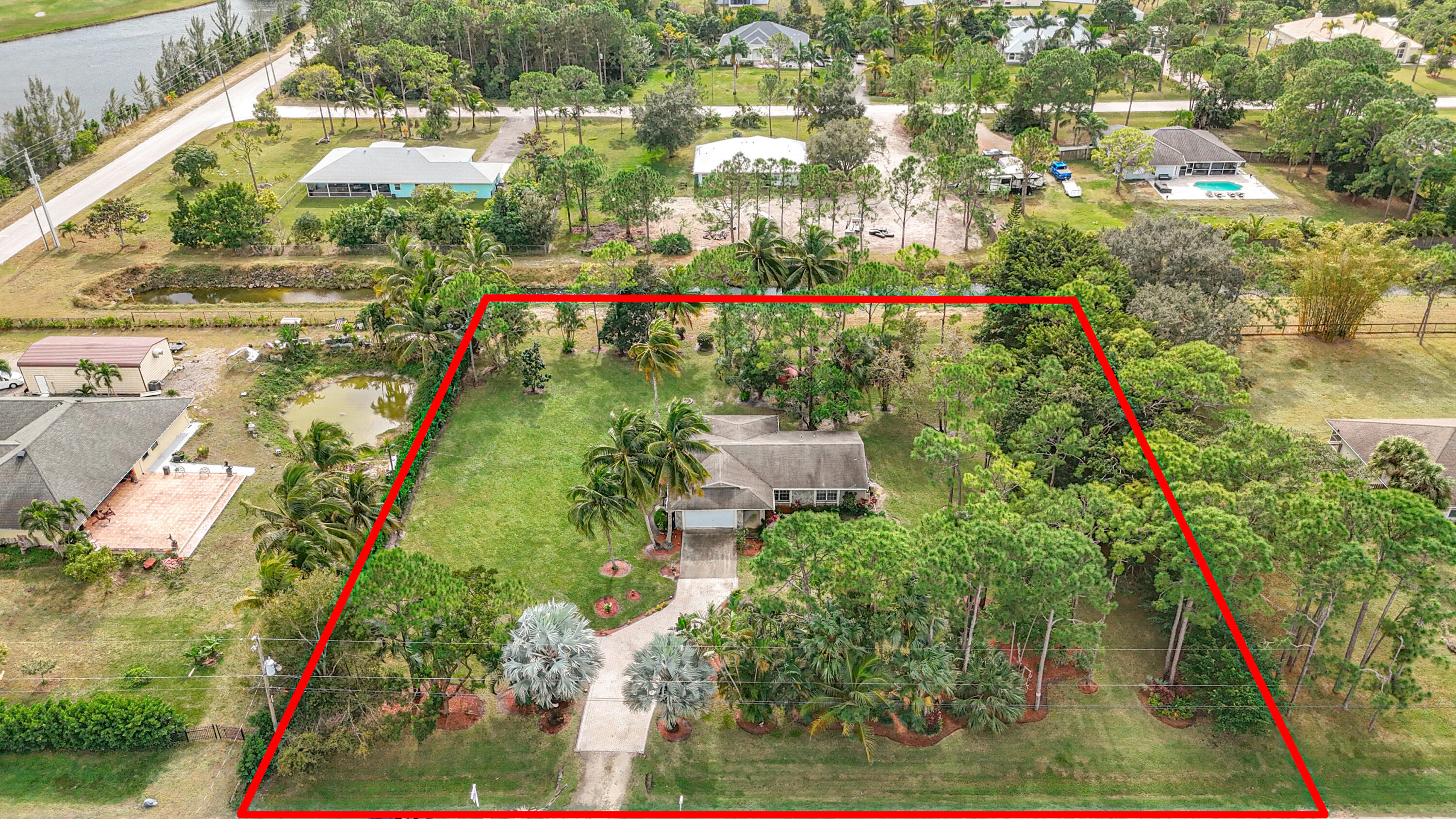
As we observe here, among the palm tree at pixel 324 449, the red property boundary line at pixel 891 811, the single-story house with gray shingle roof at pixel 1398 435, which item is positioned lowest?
the red property boundary line at pixel 891 811

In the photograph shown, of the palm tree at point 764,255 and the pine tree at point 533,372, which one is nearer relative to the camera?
the pine tree at point 533,372

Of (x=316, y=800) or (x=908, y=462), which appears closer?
(x=316, y=800)

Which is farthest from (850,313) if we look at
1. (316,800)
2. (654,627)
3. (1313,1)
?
(1313,1)

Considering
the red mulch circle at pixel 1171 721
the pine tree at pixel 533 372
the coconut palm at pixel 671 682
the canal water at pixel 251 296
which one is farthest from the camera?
the canal water at pixel 251 296

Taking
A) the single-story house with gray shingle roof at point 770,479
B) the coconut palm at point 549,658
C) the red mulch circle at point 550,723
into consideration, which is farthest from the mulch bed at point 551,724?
the single-story house with gray shingle roof at point 770,479

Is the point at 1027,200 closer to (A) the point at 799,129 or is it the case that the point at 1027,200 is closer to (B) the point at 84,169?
(A) the point at 799,129

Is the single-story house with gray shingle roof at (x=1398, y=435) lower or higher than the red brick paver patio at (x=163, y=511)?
higher

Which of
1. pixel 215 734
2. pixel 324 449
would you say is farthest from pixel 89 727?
pixel 324 449

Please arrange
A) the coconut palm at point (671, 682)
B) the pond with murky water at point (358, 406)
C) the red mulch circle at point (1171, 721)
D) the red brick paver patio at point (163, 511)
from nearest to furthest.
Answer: the coconut palm at point (671, 682)
the red mulch circle at point (1171, 721)
the red brick paver patio at point (163, 511)
the pond with murky water at point (358, 406)

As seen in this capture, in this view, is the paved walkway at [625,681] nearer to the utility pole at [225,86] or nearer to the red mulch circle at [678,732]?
the red mulch circle at [678,732]
